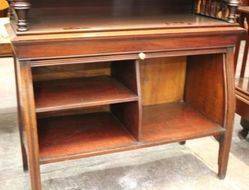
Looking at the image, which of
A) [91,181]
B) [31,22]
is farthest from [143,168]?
[31,22]

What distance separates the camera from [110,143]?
1.59m

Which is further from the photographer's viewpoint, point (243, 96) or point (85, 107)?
point (243, 96)

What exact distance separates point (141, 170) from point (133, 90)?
1.97ft

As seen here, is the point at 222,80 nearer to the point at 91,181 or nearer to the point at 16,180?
the point at 91,181

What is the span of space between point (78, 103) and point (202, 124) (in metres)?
0.75

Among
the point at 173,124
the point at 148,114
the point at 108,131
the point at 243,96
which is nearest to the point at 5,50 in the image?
the point at 108,131

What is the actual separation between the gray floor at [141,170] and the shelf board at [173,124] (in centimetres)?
31

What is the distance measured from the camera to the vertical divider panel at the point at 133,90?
154 cm

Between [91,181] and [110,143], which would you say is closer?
[110,143]

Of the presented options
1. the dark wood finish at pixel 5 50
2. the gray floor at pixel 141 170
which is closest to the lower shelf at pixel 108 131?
the gray floor at pixel 141 170

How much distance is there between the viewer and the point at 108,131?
1.70 m

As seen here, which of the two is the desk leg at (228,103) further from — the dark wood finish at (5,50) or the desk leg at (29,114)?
the dark wood finish at (5,50)

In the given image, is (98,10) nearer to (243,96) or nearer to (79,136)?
(79,136)

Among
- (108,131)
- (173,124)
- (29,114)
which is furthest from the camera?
(173,124)
